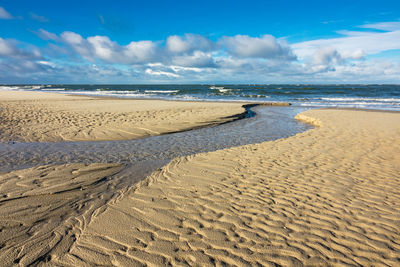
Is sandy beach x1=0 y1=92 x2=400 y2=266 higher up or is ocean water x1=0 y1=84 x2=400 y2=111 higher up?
ocean water x1=0 y1=84 x2=400 y2=111

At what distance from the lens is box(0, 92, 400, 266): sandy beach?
127 inches

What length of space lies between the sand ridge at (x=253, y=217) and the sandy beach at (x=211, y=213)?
17 millimetres

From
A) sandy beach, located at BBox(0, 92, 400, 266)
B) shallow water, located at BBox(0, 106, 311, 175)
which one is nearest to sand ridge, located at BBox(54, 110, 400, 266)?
sandy beach, located at BBox(0, 92, 400, 266)

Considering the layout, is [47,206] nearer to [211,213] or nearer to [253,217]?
[211,213]

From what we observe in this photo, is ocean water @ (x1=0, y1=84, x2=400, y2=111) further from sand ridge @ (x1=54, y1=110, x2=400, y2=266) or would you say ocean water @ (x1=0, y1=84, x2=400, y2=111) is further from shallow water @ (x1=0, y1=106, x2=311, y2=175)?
sand ridge @ (x1=54, y1=110, x2=400, y2=266)

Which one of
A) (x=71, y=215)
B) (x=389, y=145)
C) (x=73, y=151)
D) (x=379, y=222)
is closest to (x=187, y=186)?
(x=71, y=215)

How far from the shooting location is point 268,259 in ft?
10.3

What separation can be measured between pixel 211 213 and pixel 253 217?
0.75 meters

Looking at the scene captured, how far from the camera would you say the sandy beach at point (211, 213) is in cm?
322

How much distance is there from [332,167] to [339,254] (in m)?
3.85

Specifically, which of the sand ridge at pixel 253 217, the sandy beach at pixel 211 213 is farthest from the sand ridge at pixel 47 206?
the sand ridge at pixel 253 217

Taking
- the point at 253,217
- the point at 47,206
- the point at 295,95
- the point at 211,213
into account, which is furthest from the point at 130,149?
the point at 295,95

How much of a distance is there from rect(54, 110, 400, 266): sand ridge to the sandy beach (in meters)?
0.02

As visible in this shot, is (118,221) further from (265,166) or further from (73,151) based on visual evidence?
(73,151)
